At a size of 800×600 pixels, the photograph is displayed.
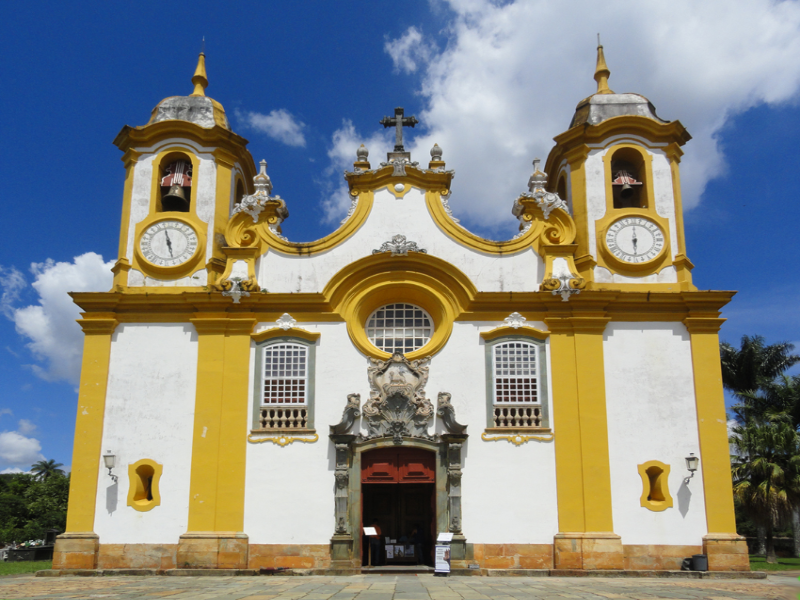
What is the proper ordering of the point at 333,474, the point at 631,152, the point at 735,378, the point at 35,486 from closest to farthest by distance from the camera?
the point at 333,474 → the point at 631,152 → the point at 735,378 → the point at 35,486

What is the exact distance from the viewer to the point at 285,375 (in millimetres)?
17844

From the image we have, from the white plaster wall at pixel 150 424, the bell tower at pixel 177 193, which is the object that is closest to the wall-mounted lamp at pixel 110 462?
the white plaster wall at pixel 150 424

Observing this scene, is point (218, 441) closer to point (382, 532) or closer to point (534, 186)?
point (382, 532)

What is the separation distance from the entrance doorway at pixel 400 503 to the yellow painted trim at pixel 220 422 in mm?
3046

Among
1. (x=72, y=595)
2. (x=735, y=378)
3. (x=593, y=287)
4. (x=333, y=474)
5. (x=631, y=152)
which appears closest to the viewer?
(x=72, y=595)

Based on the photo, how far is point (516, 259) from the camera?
18.8 meters

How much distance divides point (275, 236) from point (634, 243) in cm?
930

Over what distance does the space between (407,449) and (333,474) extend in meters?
1.82

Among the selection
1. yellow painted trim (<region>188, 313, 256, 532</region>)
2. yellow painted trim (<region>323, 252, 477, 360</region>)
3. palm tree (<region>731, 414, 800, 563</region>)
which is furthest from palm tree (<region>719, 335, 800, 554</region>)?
yellow painted trim (<region>188, 313, 256, 532</region>)

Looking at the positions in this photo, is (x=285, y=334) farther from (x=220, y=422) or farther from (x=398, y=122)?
(x=398, y=122)

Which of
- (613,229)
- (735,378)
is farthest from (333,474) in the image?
(735,378)

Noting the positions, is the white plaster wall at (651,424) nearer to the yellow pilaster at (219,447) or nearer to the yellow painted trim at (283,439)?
the yellow painted trim at (283,439)

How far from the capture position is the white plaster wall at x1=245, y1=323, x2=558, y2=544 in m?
16.9

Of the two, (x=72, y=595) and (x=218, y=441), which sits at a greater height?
(x=218, y=441)
